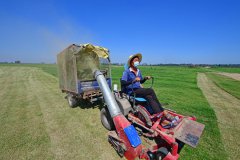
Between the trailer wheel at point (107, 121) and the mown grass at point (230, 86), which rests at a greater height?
the trailer wheel at point (107, 121)

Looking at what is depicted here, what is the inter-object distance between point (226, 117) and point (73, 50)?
285 inches

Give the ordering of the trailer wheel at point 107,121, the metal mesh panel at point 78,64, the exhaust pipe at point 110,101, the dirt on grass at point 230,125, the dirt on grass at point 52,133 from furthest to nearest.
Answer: the metal mesh panel at point 78,64
the trailer wheel at point 107,121
the exhaust pipe at point 110,101
the dirt on grass at point 230,125
the dirt on grass at point 52,133

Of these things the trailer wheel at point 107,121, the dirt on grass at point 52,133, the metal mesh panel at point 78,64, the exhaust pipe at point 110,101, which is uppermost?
the metal mesh panel at point 78,64

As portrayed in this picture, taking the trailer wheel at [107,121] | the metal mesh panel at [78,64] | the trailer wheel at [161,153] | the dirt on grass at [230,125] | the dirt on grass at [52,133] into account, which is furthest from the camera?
the metal mesh panel at [78,64]

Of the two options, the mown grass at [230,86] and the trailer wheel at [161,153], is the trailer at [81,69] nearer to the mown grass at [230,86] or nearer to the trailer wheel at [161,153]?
the trailer wheel at [161,153]

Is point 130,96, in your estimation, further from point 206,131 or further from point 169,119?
point 206,131

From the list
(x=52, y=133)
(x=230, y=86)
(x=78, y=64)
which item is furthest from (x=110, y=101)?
(x=230, y=86)

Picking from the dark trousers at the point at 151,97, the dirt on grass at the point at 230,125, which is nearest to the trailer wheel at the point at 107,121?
the dark trousers at the point at 151,97

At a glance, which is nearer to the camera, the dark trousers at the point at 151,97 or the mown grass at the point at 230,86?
the dark trousers at the point at 151,97

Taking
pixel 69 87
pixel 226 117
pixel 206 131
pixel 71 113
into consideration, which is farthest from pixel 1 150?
pixel 226 117

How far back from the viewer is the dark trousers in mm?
4072

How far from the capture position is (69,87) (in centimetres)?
726

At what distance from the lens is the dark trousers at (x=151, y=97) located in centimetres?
407

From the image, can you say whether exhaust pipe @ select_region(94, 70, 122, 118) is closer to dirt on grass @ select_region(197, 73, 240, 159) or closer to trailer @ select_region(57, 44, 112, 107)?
trailer @ select_region(57, 44, 112, 107)
